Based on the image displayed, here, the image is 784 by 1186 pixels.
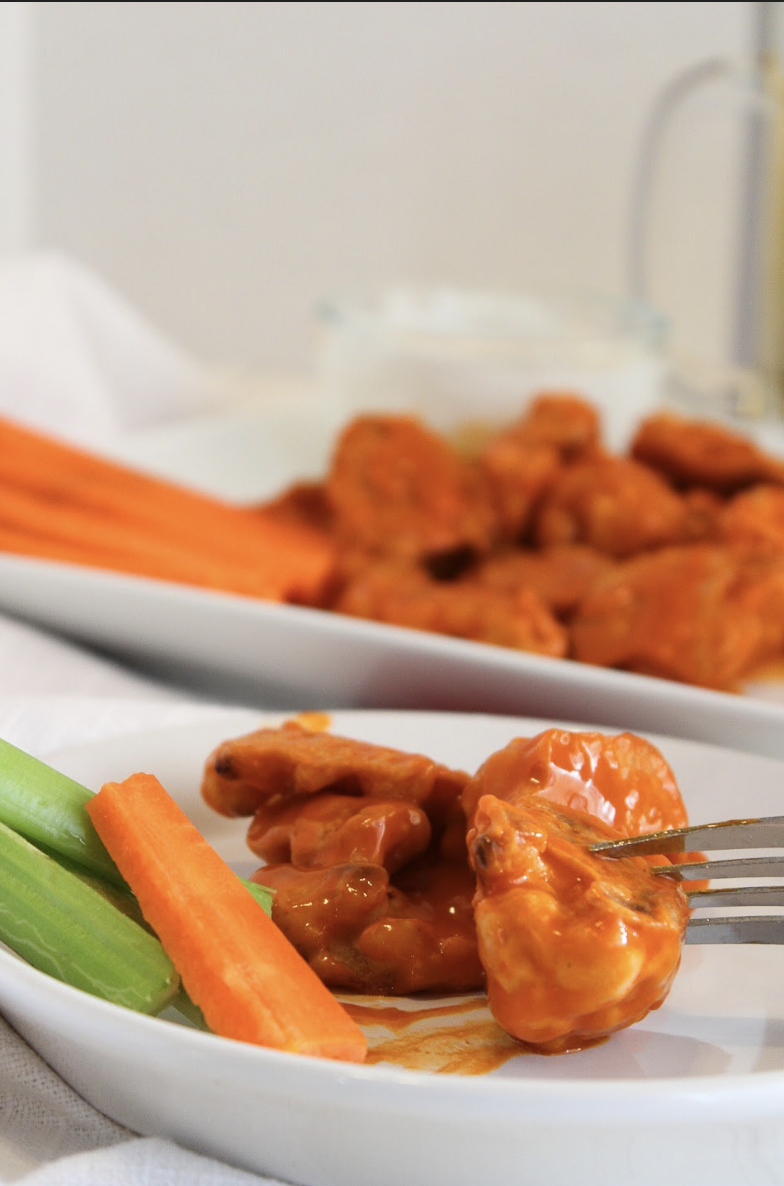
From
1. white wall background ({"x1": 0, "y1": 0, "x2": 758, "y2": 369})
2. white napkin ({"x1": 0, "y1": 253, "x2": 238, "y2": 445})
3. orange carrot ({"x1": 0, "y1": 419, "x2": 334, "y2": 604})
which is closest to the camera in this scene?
orange carrot ({"x1": 0, "y1": 419, "x2": 334, "y2": 604})

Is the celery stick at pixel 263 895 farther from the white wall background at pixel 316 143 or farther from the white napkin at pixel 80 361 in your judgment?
the white napkin at pixel 80 361

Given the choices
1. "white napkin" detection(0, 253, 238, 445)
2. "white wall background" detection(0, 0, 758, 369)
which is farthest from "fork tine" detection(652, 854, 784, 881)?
"white napkin" detection(0, 253, 238, 445)

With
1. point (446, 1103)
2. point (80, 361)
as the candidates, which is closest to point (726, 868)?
point (446, 1103)

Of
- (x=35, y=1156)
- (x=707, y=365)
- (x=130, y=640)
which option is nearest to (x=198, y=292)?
(x=707, y=365)

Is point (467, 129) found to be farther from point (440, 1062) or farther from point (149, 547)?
point (440, 1062)

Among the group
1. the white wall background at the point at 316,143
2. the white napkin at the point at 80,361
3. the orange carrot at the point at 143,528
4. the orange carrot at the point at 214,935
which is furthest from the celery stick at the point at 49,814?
the white napkin at the point at 80,361

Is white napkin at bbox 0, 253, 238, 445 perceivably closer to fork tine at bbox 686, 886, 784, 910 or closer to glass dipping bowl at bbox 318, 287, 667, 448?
glass dipping bowl at bbox 318, 287, 667, 448

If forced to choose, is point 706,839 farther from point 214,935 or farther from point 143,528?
point 143,528
